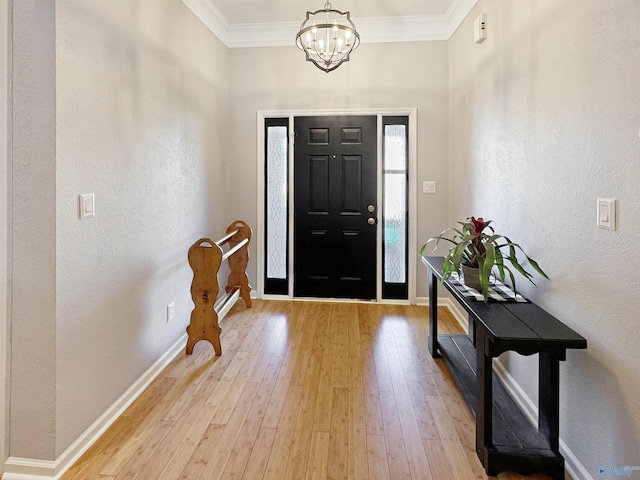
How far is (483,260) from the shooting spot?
2111mm

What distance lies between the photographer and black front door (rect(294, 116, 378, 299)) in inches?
160

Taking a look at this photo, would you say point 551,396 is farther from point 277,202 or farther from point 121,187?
point 277,202

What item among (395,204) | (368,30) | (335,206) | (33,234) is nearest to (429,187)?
(395,204)

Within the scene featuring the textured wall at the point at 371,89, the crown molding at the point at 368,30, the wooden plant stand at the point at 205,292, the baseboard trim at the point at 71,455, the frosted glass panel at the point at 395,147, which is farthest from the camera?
the frosted glass panel at the point at 395,147

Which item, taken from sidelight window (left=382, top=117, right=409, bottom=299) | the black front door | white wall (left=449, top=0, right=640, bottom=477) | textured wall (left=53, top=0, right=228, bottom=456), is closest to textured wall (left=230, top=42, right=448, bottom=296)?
sidelight window (left=382, top=117, right=409, bottom=299)

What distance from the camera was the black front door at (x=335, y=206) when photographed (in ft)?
13.3

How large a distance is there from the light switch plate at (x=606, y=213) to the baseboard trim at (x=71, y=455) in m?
2.42

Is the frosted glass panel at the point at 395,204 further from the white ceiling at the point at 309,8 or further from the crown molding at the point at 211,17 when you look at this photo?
the crown molding at the point at 211,17

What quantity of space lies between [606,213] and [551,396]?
0.80 metres

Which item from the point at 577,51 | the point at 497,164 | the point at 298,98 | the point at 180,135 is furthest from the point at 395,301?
the point at 577,51

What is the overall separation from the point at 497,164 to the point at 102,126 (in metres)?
2.39

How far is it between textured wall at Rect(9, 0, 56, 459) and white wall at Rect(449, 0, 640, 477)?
85.6 inches

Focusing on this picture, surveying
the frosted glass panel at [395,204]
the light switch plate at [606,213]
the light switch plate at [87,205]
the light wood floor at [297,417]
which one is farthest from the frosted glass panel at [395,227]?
the light switch plate at [87,205]

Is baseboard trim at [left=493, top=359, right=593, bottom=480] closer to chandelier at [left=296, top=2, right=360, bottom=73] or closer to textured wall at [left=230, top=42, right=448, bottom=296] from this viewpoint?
textured wall at [left=230, top=42, right=448, bottom=296]
